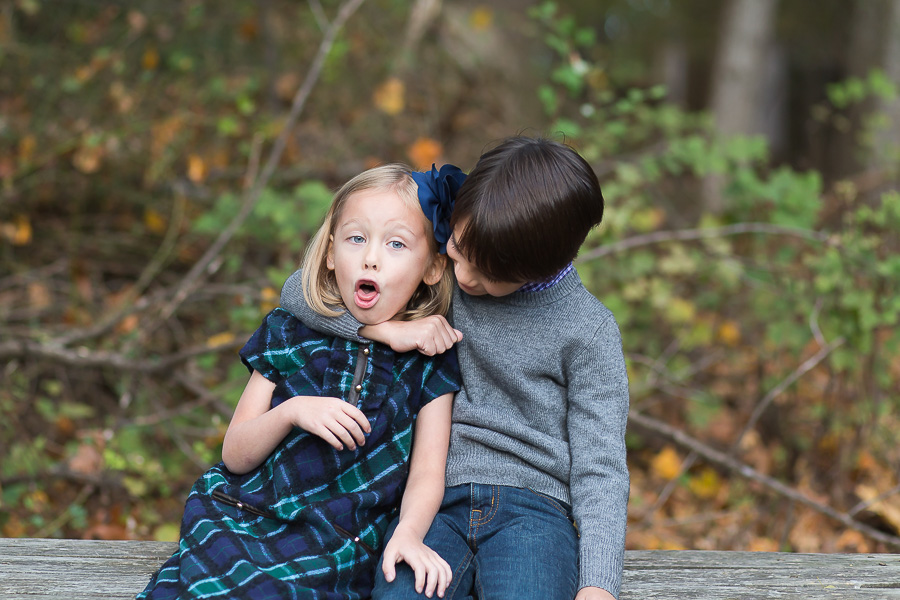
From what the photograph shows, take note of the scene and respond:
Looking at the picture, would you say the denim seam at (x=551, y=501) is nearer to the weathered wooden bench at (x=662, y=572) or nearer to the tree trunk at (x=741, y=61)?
the weathered wooden bench at (x=662, y=572)

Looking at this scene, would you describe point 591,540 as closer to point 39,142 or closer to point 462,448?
point 462,448

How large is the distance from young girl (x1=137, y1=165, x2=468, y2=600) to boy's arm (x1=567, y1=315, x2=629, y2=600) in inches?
11.4

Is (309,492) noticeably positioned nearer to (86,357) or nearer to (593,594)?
(593,594)

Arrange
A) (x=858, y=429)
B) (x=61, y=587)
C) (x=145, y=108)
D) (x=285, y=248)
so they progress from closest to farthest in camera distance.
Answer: (x=61, y=587) < (x=858, y=429) < (x=285, y=248) < (x=145, y=108)

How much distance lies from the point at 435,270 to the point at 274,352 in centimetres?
42

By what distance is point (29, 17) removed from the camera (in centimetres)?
540

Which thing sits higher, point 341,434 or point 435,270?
point 435,270

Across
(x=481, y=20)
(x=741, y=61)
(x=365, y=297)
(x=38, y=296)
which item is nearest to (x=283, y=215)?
(x=38, y=296)

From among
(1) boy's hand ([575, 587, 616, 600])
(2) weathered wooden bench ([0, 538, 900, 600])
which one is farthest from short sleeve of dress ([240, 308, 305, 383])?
(1) boy's hand ([575, 587, 616, 600])

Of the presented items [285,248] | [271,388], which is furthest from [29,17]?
[271,388]

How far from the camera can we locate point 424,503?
69.3 inches

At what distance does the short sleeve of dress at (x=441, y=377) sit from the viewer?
189 centimetres

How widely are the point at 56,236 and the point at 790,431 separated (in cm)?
407

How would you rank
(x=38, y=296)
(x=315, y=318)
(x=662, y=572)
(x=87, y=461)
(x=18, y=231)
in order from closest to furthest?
(x=315, y=318), (x=662, y=572), (x=87, y=461), (x=38, y=296), (x=18, y=231)
